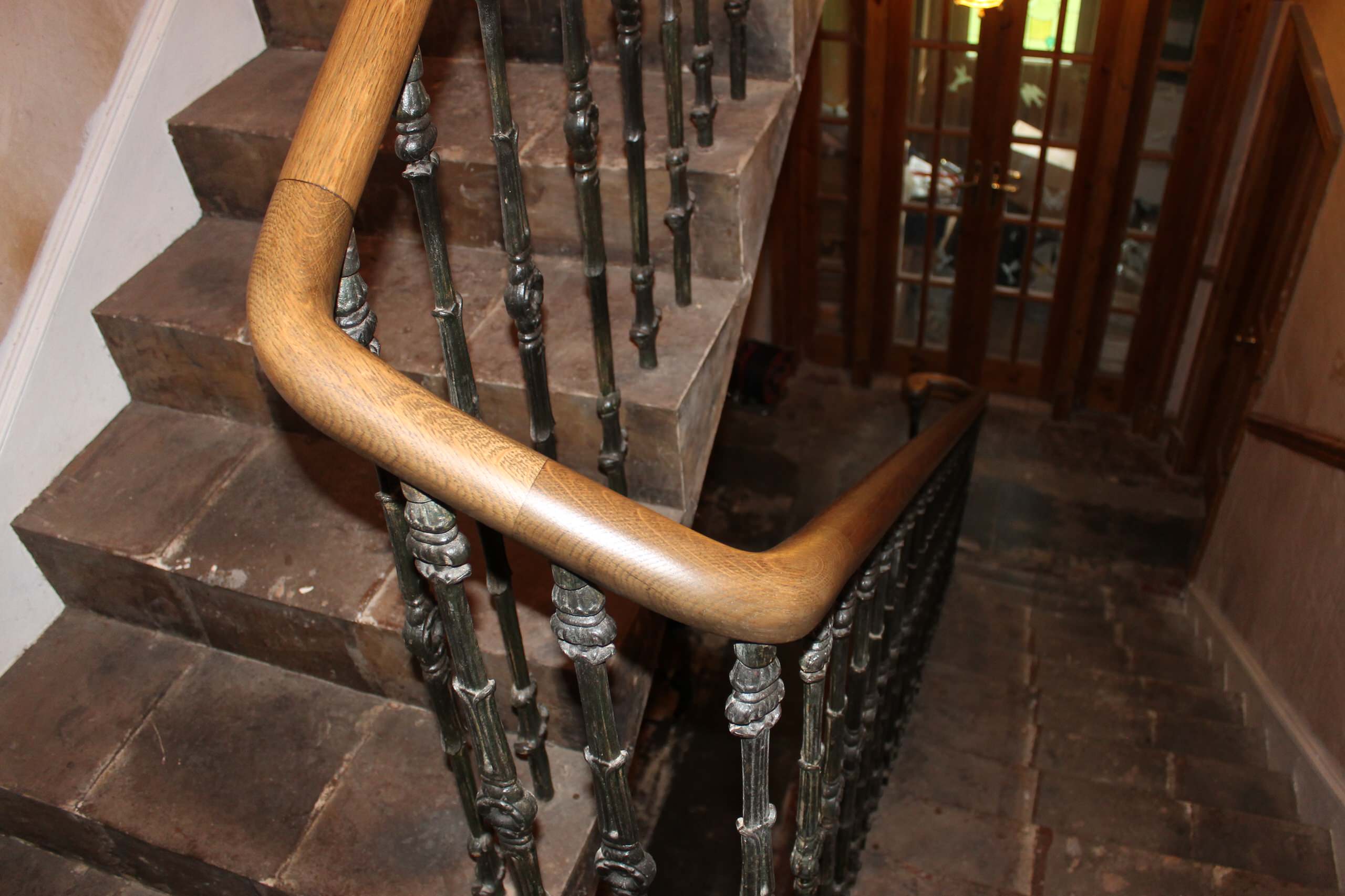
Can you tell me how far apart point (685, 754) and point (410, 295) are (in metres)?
1.71

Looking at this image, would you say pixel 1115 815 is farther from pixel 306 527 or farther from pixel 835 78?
pixel 835 78

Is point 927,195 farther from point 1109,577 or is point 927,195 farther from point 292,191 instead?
point 292,191

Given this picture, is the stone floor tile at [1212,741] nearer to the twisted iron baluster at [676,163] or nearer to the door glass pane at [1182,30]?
the twisted iron baluster at [676,163]

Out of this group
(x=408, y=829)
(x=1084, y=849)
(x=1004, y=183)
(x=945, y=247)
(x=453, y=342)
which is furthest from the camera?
(x=945, y=247)

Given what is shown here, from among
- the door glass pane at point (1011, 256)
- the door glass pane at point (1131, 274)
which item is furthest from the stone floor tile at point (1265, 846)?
the door glass pane at point (1011, 256)

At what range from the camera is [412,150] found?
0.92 metres

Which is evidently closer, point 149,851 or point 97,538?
point 149,851

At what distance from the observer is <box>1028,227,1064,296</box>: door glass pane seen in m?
4.88

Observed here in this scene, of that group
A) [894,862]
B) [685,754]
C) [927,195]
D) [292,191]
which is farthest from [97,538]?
[927,195]

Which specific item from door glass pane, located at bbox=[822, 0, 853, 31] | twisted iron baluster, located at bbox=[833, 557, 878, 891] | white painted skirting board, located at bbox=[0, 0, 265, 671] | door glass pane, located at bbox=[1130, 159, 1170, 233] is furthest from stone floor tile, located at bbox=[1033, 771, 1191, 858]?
door glass pane, located at bbox=[822, 0, 853, 31]

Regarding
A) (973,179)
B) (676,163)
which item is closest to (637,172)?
(676,163)

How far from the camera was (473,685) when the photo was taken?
3.34ft

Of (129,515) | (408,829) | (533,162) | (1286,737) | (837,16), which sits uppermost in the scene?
(533,162)

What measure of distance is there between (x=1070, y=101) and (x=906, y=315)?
1320 mm
